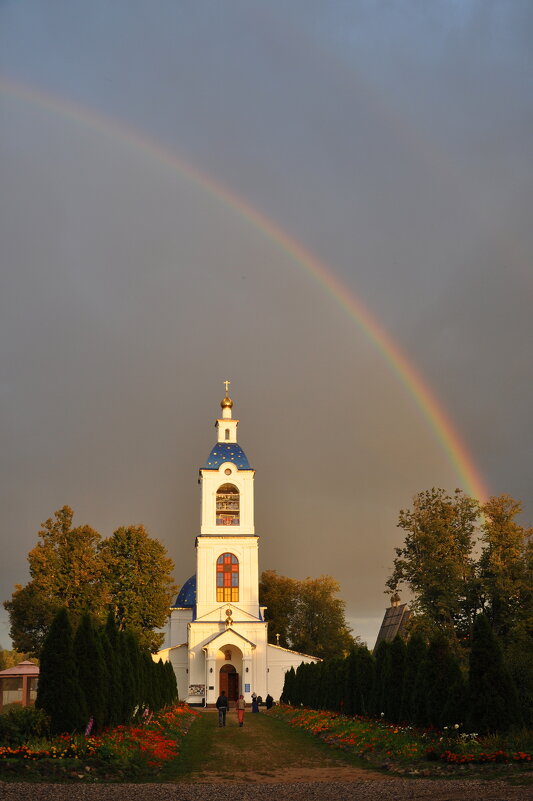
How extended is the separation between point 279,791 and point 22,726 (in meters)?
6.94

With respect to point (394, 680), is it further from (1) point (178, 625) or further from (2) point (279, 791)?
(1) point (178, 625)

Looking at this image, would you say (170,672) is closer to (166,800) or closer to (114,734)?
(114,734)

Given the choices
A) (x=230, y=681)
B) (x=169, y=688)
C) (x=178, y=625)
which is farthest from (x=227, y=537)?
(x=169, y=688)

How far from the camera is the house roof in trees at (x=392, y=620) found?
61250 millimetres

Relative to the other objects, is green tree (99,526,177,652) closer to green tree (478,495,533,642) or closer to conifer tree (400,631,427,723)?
green tree (478,495,533,642)

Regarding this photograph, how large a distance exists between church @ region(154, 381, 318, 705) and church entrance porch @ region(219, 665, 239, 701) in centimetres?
7

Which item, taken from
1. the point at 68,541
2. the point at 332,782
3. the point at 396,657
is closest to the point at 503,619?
the point at 396,657

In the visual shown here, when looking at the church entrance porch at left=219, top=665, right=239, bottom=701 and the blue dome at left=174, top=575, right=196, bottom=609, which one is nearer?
the church entrance porch at left=219, top=665, right=239, bottom=701

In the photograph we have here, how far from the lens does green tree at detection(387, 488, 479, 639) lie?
38969mm

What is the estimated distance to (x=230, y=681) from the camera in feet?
171

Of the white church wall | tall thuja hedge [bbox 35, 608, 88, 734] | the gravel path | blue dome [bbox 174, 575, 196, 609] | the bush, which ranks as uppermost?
blue dome [bbox 174, 575, 196, 609]

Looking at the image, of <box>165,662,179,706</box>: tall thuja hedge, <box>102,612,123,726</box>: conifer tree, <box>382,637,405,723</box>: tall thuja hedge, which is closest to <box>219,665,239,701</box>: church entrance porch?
<box>165,662,179,706</box>: tall thuja hedge

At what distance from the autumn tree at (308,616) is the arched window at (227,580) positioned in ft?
64.2

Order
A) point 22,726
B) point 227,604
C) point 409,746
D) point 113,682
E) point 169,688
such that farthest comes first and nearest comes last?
point 227,604
point 169,688
point 113,682
point 409,746
point 22,726
